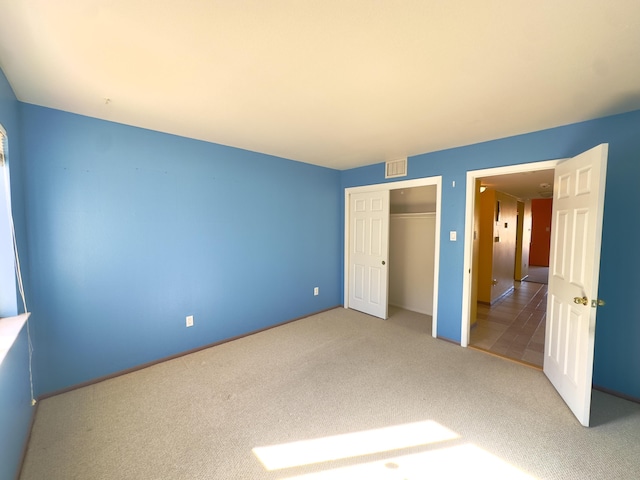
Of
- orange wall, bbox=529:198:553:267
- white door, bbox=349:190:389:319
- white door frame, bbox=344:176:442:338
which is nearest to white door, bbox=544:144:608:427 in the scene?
white door frame, bbox=344:176:442:338

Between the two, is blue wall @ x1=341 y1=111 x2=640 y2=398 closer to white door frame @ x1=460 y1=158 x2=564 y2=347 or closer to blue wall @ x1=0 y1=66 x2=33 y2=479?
white door frame @ x1=460 y1=158 x2=564 y2=347

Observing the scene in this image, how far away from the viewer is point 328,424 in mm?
1933

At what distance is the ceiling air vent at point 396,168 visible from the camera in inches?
145

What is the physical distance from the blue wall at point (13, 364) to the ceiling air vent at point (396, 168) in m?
3.73

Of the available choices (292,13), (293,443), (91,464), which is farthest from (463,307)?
(91,464)

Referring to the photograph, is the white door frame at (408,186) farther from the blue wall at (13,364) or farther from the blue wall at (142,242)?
the blue wall at (13,364)

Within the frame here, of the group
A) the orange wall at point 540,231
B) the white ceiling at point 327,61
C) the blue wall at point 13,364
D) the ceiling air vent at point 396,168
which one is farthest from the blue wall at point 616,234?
the orange wall at point 540,231

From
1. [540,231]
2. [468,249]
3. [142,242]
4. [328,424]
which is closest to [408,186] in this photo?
[468,249]

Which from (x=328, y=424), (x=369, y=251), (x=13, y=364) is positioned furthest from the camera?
(x=369, y=251)

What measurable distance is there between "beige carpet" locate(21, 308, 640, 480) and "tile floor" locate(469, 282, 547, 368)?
0.42 metres

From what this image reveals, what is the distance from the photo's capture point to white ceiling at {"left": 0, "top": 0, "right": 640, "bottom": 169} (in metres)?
1.19

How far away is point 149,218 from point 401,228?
3806 millimetres

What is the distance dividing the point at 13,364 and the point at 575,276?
3870 millimetres

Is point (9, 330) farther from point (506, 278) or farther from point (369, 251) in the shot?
point (506, 278)
